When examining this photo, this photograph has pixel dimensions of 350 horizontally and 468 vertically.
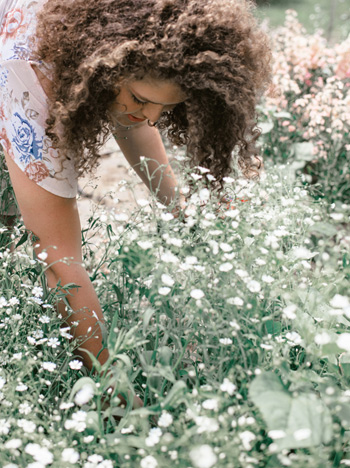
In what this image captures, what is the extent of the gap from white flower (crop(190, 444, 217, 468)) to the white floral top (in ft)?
2.69

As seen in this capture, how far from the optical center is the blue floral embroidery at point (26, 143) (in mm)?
1502

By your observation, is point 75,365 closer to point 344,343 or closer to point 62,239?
point 62,239

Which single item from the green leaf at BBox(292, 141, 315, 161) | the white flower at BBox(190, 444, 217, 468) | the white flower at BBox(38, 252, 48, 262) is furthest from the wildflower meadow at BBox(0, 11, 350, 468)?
the green leaf at BBox(292, 141, 315, 161)

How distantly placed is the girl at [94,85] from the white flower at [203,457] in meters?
0.61

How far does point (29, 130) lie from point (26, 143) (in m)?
0.04

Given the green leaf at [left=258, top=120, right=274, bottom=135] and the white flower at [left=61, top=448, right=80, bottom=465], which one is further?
the green leaf at [left=258, top=120, right=274, bottom=135]

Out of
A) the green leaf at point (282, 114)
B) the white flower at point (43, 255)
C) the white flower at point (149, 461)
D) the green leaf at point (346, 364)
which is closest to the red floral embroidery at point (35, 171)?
the white flower at point (43, 255)

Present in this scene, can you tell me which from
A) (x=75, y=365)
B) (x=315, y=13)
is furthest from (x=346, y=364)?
(x=315, y=13)

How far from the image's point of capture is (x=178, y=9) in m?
1.34

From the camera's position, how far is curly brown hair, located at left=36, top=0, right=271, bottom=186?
1.33 meters

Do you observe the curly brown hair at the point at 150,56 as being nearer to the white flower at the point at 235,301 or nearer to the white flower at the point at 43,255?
the white flower at the point at 43,255

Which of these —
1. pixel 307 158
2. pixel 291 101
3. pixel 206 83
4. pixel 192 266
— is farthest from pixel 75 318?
pixel 291 101

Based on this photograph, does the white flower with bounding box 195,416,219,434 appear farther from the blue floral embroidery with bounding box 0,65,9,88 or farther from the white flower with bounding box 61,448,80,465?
the blue floral embroidery with bounding box 0,65,9,88

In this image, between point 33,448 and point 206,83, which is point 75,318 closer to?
point 33,448
